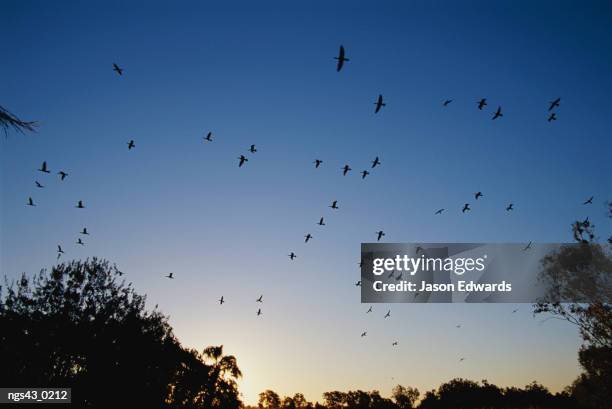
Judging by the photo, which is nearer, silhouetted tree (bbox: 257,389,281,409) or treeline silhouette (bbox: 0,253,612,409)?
treeline silhouette (bbox: 0,253,612,409)

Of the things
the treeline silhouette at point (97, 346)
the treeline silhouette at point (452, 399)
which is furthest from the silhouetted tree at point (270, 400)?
the treeline silhouette at point (97, 346)

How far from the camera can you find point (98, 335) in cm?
2566

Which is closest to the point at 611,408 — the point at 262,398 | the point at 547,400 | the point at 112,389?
the point at 112,389

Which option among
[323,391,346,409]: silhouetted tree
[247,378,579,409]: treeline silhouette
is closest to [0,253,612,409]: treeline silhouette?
[247,378,579,409]: treeline silhouette

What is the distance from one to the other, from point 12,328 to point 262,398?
149m

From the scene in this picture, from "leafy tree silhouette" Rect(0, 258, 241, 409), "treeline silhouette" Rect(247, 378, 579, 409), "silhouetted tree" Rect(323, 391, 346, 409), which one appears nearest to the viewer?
"leafy tree silhouette" Rect(0, 258, 241, 409)

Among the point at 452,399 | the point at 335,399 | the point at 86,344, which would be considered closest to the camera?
the point at 86,344

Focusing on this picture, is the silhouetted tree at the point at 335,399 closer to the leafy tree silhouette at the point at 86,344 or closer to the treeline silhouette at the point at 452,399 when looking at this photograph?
the treeline silhouette at the point at 452,399

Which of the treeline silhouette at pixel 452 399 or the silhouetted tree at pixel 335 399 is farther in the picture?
the silhouetted tree at pixel 335 399

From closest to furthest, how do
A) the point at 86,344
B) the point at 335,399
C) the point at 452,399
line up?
the point at 86,344 < the point at 452,399 < the point at 335,399

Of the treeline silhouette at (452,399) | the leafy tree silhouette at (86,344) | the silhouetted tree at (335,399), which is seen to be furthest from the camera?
the silhouetted tree at (335,399)

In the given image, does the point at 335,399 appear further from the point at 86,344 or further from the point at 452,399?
the point at 86,344

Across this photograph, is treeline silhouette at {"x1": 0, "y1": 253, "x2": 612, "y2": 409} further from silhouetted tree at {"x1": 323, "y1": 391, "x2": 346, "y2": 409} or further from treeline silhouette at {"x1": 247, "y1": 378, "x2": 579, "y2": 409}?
silhouetted tree at {"x1": 323, "y1": 391, "x2": 346, "y2": 409}

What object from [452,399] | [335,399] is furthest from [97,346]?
[335,399]
